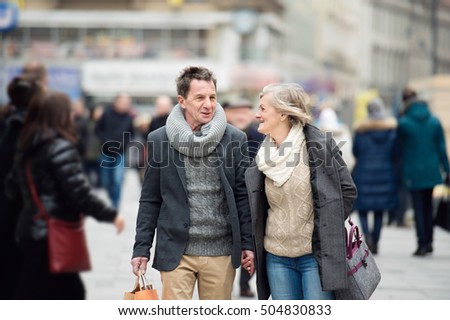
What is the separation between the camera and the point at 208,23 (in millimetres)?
61250

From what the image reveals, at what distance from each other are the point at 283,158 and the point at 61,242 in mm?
2643

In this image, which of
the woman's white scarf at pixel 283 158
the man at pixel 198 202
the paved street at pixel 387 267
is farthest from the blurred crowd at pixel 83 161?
the woman's white scarf at pixel 283 158

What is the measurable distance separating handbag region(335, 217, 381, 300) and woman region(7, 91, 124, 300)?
2373 mm

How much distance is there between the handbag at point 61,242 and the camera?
771 cm

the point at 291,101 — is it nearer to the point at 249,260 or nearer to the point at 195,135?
the point at 195,135

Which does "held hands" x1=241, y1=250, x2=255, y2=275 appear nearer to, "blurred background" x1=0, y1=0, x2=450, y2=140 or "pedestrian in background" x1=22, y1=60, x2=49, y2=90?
"pedestrian in background" x1=22, y1=60, x2=49, y2=90

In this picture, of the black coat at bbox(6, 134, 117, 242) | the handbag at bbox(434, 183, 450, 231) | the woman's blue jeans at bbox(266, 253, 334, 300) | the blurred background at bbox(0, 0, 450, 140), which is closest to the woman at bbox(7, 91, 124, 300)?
the black coat at bbox(6, 134, 117, 242)

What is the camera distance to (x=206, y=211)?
227 inches

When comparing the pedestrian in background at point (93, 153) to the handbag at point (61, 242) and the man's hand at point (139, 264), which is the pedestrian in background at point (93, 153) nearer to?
the handbag at point (61, 242)

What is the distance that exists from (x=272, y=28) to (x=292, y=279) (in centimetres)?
5991

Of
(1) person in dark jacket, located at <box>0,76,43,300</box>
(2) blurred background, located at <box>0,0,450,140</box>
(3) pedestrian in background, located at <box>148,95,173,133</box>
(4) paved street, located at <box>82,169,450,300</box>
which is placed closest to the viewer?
(1) person in dark jacket, located at <box>0,76,43,300</box>

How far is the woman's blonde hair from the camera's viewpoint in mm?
5582

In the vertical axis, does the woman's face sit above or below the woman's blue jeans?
above

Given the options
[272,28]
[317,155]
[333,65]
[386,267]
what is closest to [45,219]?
[317,155]
